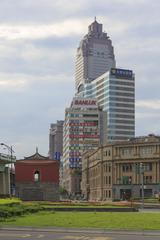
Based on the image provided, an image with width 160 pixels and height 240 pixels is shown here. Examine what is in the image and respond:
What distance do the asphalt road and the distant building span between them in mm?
69040

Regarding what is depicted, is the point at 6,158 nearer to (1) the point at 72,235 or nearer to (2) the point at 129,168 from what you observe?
(2) the point at 129,168

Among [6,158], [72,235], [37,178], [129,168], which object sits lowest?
[37,178]

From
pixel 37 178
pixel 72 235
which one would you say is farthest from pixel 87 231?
pixel 37 178

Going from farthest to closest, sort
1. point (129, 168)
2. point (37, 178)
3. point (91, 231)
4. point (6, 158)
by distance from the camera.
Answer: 1. point (129, 168)
2. point (6, 158)
3. point (37, 178)
4. point (91, 231)

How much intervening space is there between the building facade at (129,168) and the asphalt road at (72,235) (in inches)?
4191

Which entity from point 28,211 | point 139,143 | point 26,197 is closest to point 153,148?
point 139,143

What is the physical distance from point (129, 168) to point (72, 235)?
12279 centimetres

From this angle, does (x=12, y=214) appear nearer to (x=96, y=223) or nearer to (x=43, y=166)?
(x=96, y=223)

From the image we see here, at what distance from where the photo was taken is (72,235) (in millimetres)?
28688

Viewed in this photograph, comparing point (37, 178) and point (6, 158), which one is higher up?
point (6, 158)

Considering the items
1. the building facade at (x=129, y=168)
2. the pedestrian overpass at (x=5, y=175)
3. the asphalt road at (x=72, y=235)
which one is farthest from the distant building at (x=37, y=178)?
the asphalt road at (x=72, y=235)

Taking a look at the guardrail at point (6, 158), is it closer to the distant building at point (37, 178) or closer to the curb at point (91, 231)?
the distant building at point (37, 178)

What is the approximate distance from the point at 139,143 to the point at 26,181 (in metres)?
54.5

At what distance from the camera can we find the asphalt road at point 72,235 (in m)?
27.0
